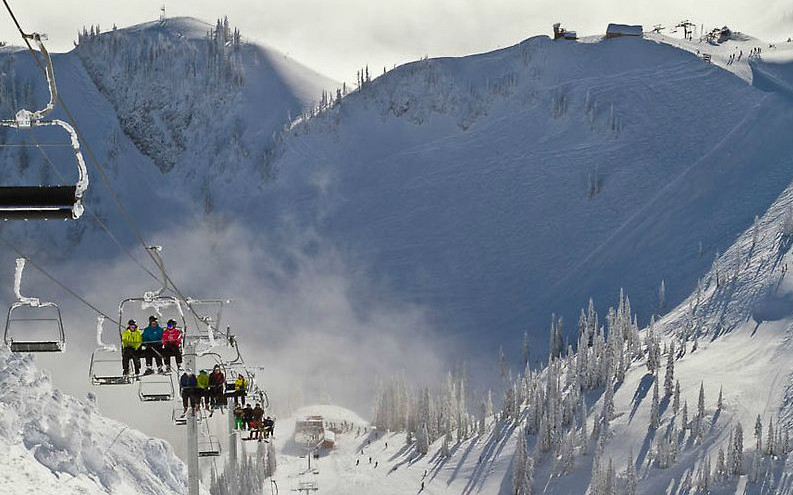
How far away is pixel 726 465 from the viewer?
294 feet

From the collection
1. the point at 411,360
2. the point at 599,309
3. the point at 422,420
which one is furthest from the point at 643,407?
the point at 411,360

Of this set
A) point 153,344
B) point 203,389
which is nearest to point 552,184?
point 203,389

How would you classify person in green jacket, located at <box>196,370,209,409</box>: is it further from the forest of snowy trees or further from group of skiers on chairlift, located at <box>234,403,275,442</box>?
the forest of snowy trees

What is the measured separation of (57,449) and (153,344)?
32703mm

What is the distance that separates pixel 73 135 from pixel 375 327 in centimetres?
15541

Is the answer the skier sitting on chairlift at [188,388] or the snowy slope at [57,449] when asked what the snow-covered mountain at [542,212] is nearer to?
the snowy slope at [57,449]

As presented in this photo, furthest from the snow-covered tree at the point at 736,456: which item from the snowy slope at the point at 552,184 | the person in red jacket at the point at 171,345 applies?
the person in red jacket at the point at 171,345

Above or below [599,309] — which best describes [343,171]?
above

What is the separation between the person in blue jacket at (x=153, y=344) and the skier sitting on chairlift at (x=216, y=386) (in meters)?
4.89

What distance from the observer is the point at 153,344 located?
1083 inches

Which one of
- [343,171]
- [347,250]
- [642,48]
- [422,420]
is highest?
[642,48]

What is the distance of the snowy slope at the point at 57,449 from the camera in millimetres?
52375

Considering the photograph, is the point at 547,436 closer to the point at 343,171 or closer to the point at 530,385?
the point at 530,385

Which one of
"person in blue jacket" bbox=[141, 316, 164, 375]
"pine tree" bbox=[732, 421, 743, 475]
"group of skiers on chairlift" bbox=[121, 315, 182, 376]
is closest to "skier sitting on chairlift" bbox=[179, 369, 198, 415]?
"person in blue jacket" bbox=[141, 316, 164, 375]
